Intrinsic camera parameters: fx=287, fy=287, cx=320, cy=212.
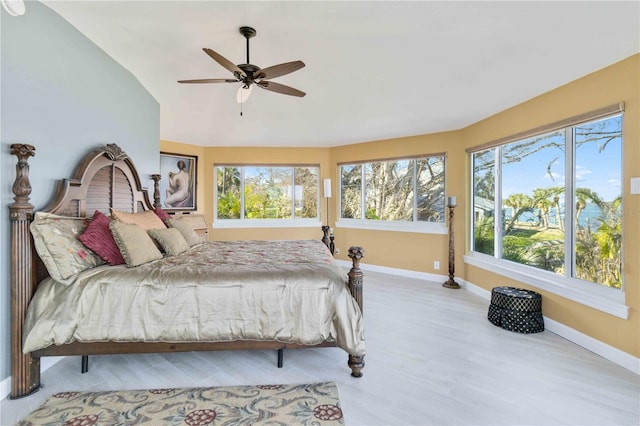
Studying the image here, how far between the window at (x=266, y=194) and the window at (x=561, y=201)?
10.7 ft

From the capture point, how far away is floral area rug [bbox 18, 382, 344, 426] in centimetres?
164

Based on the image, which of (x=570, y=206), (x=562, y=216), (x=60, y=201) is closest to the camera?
(x=60, y=201)

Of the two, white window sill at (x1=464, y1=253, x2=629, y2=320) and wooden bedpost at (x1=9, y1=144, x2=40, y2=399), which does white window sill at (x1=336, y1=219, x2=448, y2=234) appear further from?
wooden bedpost at (x1=9, y1=144, x2=40, y2=399)

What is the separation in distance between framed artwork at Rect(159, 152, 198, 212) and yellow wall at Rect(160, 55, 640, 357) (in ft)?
0.53

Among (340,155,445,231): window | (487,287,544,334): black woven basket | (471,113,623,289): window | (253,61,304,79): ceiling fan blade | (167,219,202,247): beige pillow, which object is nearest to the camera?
(253,61,304,79): ceiling fan blade

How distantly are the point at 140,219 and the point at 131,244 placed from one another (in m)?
0.70

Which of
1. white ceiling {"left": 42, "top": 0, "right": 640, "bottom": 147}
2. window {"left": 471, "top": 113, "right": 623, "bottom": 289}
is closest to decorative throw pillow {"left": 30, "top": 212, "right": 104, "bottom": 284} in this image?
white ceiling {"left": 42, "top": 0, "right": 640, "bottom": 147}

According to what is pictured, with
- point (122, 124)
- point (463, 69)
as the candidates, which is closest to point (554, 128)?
point (463, 69)

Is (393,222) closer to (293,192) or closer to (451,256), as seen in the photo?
(451,256)

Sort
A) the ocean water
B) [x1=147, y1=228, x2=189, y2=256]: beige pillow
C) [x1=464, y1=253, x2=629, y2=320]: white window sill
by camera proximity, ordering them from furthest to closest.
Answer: [x1=147, y1=228, x2=189, y2=256]: beige pillow
the ocean water
[x1=464, y1=253, x2=629, y2=320]: white window sill

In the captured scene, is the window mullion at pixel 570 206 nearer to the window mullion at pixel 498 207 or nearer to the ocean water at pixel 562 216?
the ocean water at pixel 562 216

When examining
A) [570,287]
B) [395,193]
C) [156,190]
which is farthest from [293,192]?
[570,287]

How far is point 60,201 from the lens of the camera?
215cm

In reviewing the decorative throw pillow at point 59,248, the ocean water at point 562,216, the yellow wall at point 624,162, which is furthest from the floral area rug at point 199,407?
the ocean water at point 562,216
